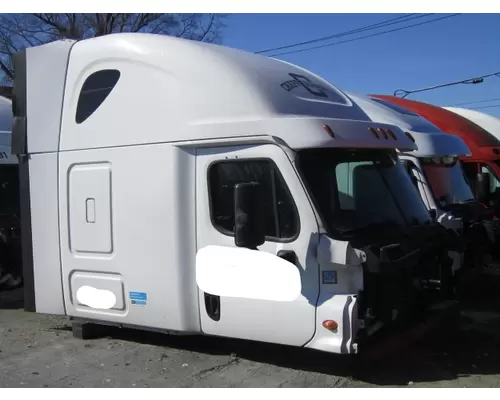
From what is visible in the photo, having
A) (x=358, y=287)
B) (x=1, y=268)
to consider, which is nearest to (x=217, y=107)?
(x=358, y=287)

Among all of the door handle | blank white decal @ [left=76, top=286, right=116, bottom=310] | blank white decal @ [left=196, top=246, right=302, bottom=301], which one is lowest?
blank white decal @ [left=76, top=286, right=116, bottom=310]

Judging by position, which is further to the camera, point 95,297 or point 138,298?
point 95,297

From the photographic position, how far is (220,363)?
19.1 feet

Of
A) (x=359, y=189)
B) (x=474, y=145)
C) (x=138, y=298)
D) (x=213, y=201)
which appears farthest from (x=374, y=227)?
(x=474, y=145)

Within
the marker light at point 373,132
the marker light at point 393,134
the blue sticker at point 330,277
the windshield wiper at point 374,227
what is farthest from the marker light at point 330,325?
the marker light at point 393,134

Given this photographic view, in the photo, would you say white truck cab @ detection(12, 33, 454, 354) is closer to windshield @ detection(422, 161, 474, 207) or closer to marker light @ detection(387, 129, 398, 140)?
marker light @ detection(387, 129, 398, 140)

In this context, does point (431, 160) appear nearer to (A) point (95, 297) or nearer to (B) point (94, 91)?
(B) point (94, 91)

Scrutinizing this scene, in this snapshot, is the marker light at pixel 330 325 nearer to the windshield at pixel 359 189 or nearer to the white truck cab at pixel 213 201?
the white truck cab at pixel 213 201

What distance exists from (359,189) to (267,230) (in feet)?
3.11

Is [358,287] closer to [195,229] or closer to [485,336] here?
[195,229]

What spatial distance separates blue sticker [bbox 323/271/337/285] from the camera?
503 centimetres

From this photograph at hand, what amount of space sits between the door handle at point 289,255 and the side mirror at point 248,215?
0.25 meters

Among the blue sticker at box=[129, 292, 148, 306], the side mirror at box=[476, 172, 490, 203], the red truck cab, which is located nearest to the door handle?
the blue sticker at box=[129, 292, 148, 306]

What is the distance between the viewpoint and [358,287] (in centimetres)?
502
